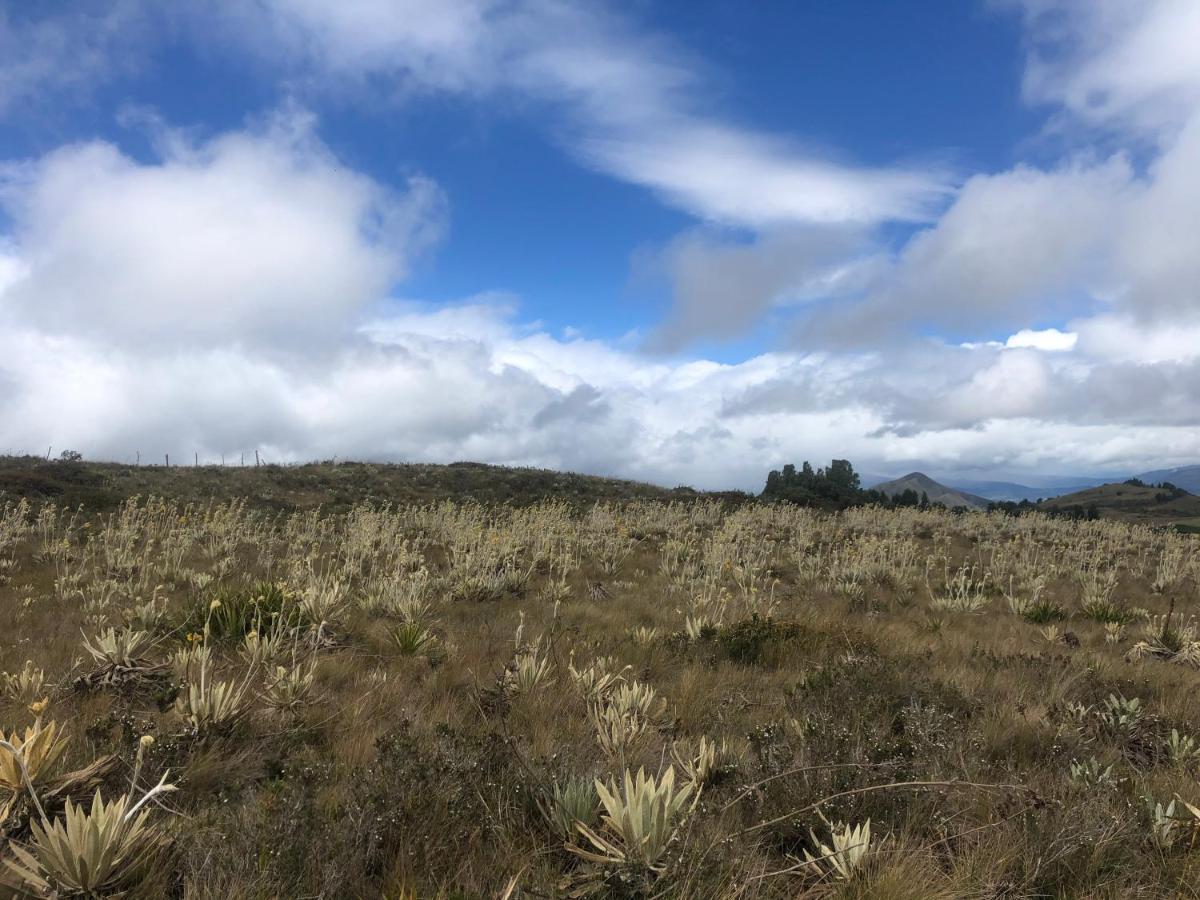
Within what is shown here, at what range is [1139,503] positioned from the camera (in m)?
52.2

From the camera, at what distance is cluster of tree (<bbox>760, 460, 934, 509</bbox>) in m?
25.4

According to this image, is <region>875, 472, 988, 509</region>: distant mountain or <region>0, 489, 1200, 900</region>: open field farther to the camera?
<region>875, 472, 988, 509</region>: distant mountain

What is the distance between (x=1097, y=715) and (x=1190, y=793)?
111 centimetres

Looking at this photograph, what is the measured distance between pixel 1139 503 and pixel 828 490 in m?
43.5

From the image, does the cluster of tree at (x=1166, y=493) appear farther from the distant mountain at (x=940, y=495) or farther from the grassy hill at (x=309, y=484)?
the grassy hill at (x=309, y=484)

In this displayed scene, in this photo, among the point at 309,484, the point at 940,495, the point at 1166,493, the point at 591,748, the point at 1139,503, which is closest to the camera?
the point at 591,748

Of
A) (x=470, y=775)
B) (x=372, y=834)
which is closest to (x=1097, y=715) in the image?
(x=470, y=775)

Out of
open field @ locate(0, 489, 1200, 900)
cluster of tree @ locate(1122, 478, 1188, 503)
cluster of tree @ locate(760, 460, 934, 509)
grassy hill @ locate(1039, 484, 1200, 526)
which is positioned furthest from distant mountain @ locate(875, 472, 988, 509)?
open field @ locate(0, 489, 1200, 900)

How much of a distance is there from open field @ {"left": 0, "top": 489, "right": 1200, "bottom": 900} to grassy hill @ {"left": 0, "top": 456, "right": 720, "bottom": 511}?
Result: 14.6m

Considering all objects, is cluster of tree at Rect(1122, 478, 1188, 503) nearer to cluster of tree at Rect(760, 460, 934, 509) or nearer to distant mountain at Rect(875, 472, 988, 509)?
distant mountain at Rect(875, 472, 988, 509)

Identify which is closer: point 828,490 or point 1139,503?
point 828,490

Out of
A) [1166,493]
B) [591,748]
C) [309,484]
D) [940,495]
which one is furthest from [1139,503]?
[591,748]

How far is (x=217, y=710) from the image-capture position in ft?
10.3

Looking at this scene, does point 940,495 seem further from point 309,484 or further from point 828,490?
point 309,484
